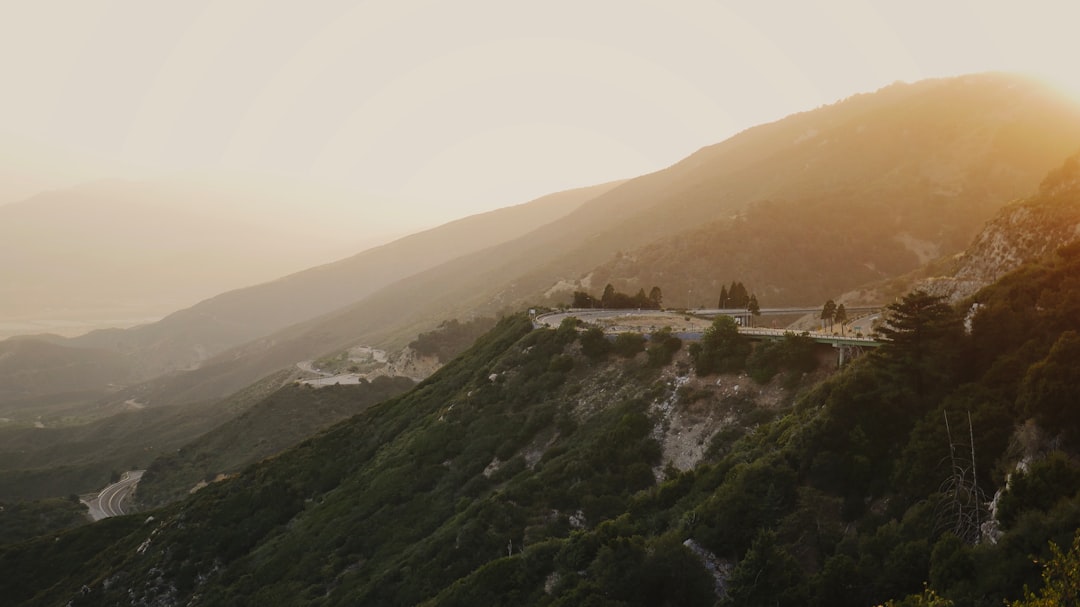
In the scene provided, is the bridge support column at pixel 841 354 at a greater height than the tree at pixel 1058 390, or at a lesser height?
lesser

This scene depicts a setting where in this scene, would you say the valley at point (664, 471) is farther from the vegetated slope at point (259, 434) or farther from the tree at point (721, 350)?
the vegetated slope at point (259, 434)

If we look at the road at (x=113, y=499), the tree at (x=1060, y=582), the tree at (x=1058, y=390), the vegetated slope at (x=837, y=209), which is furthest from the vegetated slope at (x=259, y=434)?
the tree at (x=1060, y=582)

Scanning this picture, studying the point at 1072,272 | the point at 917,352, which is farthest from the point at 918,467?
the point at 1072,272

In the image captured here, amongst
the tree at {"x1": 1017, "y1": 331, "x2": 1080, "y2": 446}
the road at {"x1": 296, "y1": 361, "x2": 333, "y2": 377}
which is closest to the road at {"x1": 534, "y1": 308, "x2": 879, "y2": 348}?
the tree at {"x1": 1017, "y1": 331, "x2": 1080, "y2": 446}

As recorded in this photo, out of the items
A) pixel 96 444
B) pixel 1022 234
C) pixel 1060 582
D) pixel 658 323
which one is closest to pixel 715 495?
pixel 1060 582

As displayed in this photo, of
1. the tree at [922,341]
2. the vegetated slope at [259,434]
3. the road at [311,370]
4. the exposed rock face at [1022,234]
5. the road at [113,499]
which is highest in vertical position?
the tree at [922,341]

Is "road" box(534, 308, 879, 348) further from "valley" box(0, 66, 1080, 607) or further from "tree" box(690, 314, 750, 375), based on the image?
"tree" box(690, 314, 750, 375)
